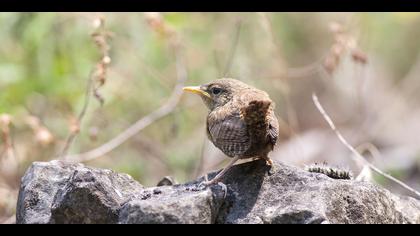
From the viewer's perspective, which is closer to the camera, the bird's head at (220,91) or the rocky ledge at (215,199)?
the rocky ledge at (215,199)

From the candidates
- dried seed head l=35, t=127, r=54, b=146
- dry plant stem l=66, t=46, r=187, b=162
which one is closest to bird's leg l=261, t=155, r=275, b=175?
dried seed head l=35, t=127, r=54, b=146

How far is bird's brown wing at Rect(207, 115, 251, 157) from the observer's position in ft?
13.1

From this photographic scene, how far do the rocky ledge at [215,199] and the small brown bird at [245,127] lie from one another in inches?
4.9

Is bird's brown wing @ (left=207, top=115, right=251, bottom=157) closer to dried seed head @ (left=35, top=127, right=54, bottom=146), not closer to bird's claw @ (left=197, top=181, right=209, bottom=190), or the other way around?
bird's claw @ (left=197, top=181, right=209, bottom=190)

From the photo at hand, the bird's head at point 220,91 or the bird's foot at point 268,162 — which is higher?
the bird's head at point 220,91

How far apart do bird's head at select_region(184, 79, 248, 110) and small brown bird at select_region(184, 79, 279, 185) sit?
10.5 inches

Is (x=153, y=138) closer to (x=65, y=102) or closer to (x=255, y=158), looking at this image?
(x=65, y=102)

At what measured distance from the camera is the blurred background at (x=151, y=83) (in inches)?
293

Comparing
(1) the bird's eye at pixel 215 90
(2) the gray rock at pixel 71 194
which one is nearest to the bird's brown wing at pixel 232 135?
(2) the gray rock at pixel 71 194

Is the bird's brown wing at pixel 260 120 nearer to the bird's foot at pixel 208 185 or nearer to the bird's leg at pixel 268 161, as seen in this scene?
the bird's leg at pixel 268 161

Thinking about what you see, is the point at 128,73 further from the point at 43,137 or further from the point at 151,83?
the point at 43,137

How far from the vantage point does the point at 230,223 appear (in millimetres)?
3693

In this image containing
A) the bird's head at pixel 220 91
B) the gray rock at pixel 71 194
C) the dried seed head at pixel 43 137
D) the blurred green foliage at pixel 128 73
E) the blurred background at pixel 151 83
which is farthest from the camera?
the blurred green foliage at pixel 128 73

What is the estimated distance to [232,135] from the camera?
4.05m
